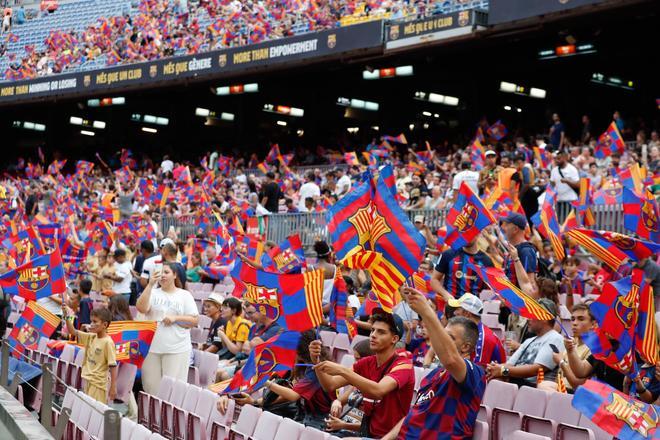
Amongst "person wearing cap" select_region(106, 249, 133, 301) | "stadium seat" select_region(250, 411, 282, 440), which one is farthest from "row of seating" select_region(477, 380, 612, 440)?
"person wearing cap" select_region(106, 249, 133, 301)

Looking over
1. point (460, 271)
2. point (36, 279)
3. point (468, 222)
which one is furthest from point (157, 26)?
point (460, 271)

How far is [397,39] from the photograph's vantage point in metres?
24.2

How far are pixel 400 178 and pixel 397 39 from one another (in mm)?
4934

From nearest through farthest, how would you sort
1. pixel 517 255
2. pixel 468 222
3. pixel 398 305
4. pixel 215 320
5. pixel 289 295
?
pixel 289 295 → pixel 517 255 → pixel 468 222 → pixel 398 305 → pixel 215 320

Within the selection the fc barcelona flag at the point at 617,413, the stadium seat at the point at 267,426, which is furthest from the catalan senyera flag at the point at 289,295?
the fc barcelona flag at the point at 617,413

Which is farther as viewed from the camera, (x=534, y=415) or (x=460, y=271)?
(x=460, y=271)

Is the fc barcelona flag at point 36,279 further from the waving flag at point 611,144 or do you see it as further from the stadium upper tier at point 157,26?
the stadium upper tier at point 157,26

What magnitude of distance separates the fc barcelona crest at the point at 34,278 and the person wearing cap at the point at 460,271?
4931mm

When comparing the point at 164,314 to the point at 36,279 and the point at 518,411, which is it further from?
the point at 518,411

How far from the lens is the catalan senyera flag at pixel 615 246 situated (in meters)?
7.33

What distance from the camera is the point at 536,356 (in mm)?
7625

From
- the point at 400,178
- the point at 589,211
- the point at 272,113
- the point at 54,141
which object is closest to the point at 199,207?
the point at 400,178

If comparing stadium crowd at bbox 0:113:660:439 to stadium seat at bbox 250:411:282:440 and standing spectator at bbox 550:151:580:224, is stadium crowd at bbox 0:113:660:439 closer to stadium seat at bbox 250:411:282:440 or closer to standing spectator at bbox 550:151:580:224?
standing spectator at bbox 550:151:580:224

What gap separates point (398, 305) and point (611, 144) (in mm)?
7676
